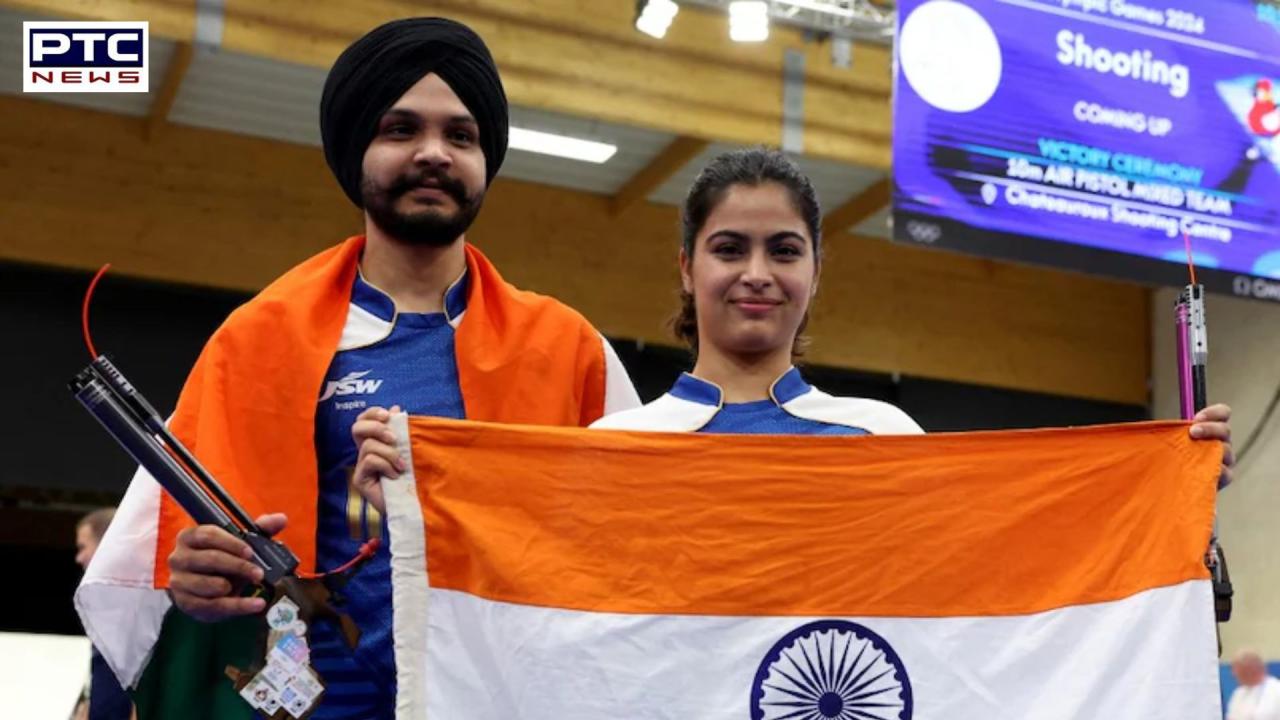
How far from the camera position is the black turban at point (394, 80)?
213cm

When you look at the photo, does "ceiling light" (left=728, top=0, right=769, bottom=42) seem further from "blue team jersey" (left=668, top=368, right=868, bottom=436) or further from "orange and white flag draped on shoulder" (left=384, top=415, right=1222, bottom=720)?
"orange and white flag draped on shoulder" (left=384, top=415, right=1222, bottom=720)

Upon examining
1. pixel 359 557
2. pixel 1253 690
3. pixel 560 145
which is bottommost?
pixel 359 557

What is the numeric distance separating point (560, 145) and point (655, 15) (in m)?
1.65

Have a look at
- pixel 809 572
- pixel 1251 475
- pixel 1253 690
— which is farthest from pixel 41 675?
pixel 1251 475

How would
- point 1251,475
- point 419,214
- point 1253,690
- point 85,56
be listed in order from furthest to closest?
1. point 1251,475
2. point 1253,690
3. point 85,56
4. point 419,214

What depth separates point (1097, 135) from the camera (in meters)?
6.88

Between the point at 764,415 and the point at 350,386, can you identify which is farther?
the point at 764,415

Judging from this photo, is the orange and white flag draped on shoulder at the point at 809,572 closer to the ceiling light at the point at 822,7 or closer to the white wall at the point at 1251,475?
the ceiling light at the point at 822,7

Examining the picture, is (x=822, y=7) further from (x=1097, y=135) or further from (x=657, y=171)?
(x=1097, y=135)

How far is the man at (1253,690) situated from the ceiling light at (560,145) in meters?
4.74

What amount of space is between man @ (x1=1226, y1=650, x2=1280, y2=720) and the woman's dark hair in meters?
6.74

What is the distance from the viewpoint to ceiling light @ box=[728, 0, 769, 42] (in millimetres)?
8062

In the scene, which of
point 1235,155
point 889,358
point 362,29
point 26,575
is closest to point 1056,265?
point 1235,155

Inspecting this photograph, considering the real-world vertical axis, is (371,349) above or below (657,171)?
below
